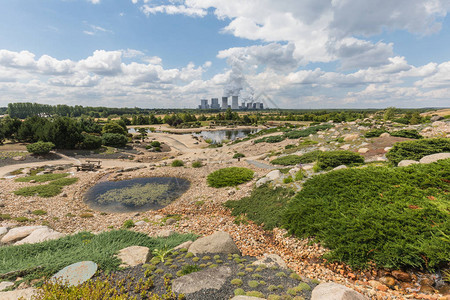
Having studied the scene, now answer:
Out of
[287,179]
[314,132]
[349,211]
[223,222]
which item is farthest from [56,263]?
[314,132]

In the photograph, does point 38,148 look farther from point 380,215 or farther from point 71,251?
point 380,215

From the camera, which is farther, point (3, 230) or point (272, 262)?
point (3, 230)

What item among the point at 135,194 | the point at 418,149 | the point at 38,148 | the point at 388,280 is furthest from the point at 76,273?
the point at 38,148

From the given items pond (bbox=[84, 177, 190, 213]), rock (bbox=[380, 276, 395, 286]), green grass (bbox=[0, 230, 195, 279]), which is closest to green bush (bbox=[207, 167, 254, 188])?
pond (bbox=[84, 177, 190, 213])

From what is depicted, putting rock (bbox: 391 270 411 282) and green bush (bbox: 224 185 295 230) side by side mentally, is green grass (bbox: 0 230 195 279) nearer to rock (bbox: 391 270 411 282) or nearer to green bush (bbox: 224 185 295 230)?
green bush (bbox: 224 185 295 230)

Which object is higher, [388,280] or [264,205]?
[388,280]

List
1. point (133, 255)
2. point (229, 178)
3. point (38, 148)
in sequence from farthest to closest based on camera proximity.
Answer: point (38, 148) → point (229, 178) → point (133, 255)

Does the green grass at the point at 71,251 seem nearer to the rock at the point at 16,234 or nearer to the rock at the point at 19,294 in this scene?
the rock at the point at 19,294
